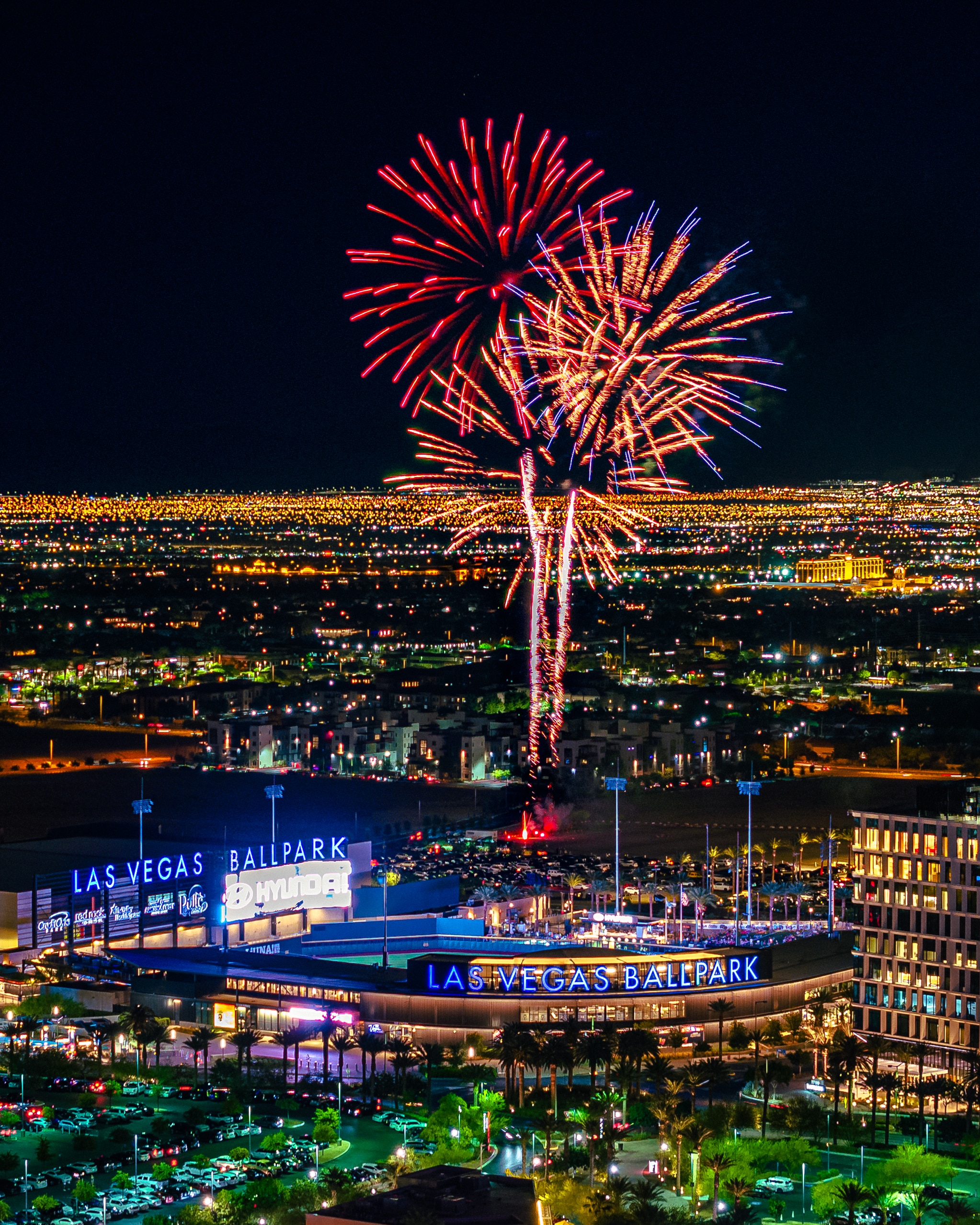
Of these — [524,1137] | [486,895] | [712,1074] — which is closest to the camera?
[524,1137]

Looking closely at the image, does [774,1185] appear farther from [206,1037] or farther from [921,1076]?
[206,1037]

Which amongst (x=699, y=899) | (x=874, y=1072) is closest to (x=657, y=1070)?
(x=874, y=1072)

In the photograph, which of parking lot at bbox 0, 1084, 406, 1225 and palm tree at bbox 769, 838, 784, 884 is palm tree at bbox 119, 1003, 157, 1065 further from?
palm tree at bbox 769, 838, 784, 884

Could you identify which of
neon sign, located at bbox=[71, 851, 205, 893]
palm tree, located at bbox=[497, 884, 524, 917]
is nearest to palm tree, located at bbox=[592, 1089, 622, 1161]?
neon sign, located at bbox=[71, 851, 205, 893]

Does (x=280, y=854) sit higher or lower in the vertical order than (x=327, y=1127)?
higher

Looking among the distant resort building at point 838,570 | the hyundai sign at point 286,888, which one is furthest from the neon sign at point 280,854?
the distant resort building at point 838,570

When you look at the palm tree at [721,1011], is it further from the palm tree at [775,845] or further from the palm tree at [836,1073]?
the palm tree at [775,845]
